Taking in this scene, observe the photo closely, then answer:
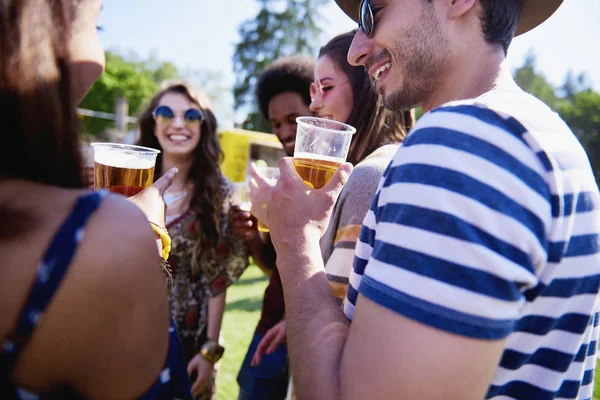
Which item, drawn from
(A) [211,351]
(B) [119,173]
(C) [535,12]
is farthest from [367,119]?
(A) [211,351]

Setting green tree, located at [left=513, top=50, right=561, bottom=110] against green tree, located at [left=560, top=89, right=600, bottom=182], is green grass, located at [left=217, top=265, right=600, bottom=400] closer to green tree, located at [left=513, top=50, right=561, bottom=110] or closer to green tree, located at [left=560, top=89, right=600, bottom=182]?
green tree, located at [left=560, top=89, right=600, bottom=182]

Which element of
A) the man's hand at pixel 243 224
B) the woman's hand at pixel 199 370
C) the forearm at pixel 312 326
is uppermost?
the forearm at pixel 312 326

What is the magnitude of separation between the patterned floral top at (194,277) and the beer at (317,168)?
1.84 metres

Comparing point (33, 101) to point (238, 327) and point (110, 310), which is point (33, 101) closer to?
point (110, 310)

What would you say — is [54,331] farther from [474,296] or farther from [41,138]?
[474,296]

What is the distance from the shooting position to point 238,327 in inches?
260

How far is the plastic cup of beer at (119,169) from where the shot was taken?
1.88 meters

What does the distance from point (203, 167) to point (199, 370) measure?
1.80 m

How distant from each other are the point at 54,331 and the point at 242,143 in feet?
41.9

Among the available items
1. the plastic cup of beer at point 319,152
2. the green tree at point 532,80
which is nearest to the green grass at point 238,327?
the plastic cup of beer at point 319,152

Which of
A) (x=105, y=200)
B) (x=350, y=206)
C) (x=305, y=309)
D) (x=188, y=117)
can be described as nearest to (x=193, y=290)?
(x=188, y=117)

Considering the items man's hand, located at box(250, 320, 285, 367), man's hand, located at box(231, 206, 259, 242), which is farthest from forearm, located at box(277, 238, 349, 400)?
man's hand, located at box(231, 206, 259, 242)

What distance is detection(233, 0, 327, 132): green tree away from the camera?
1319 inches

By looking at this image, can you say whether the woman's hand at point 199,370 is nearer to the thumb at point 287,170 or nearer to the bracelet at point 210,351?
the bracelet at point 210,351
